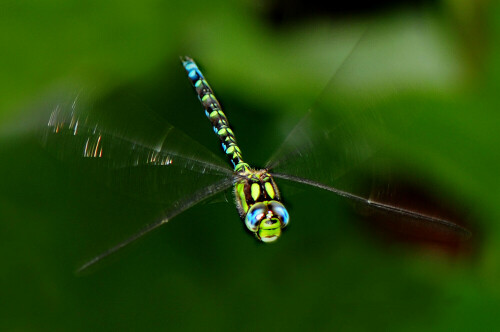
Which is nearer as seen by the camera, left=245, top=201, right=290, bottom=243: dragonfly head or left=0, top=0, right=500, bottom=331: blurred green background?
left=0, top=0, right=500, bottom=331: blurred green background

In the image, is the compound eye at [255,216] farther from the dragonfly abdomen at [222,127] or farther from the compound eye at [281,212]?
the dragonfly abdomen at [222,127]

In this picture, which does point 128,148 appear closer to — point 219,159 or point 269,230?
point 219,159

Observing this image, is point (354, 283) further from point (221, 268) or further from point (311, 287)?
point (221, 268)

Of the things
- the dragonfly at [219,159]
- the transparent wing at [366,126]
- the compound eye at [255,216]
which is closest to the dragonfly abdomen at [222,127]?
the dragonfly at [219,159]

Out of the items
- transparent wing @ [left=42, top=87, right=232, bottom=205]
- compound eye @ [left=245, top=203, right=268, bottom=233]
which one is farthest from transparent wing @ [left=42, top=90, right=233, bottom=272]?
compound eye @ [left=245, top=203, right=268, bottom=233]

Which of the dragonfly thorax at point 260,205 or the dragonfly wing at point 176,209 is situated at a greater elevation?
the dragonfly thorax at point 260,205

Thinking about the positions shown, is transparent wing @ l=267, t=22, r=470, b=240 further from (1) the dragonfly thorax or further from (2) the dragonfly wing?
(2) the dragonfly wing
